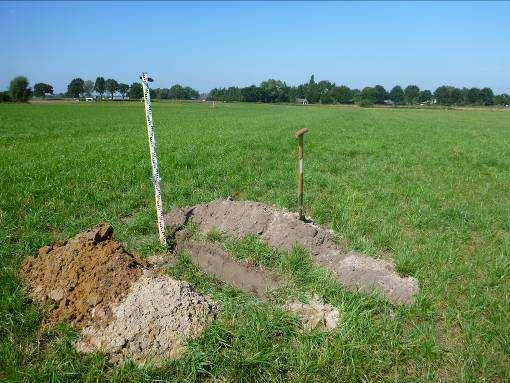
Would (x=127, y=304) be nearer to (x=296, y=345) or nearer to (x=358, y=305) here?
(x=296, y=345)

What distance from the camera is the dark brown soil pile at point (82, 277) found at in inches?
156

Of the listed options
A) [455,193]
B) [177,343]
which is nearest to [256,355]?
[177,343]

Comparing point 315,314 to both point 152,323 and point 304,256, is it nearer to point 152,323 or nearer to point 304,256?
point 304,256

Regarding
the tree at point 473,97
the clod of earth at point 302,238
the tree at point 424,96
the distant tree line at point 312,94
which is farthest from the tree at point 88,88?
the clod of earth at point 302,238

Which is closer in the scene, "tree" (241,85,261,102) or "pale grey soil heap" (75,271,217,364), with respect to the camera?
"pale grey soil heap" (75,271,217,364)

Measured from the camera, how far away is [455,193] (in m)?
9.77

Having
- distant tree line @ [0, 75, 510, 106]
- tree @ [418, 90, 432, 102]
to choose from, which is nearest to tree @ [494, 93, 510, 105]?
distant tree line @ [0, 75, 510, 106]

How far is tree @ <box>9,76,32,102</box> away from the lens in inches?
3418

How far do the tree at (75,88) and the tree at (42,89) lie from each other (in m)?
11.2

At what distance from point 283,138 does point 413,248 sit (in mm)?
14270

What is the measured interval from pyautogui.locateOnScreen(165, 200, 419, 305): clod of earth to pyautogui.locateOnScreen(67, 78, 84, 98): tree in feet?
484

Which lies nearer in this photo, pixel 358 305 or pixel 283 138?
pixel 358 305

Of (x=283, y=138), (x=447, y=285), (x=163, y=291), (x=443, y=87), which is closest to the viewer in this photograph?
(x=163, y=291)

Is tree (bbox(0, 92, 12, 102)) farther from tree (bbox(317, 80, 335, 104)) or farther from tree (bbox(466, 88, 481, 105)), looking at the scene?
tree (bbox(466, 88, 481, 105))
